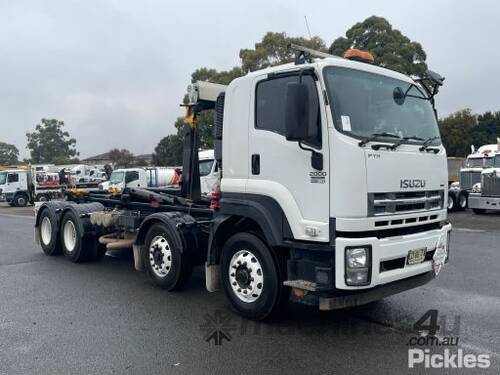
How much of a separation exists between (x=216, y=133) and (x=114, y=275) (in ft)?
10.6

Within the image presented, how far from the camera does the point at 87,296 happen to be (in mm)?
6223

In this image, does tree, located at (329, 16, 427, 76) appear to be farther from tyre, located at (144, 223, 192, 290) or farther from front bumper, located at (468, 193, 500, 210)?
tyre, located at (144, 223, 192, 290)

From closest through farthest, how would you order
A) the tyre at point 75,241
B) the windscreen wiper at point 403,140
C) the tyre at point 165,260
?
the windscreen wiper at point 403,140, the tyre at point 165,260, the tyre at point 75,241

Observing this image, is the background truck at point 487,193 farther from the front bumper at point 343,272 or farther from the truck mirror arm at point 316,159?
the truck mirror arm at point 316,159

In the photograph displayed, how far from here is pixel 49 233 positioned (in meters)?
9.12

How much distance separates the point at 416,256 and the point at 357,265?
94 centimetres

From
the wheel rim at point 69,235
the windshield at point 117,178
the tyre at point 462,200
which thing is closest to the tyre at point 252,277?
the wheel rim at point 69,235

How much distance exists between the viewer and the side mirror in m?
4.19

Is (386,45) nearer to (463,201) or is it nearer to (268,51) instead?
(268,51)

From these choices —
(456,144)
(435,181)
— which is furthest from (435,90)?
(456,144)

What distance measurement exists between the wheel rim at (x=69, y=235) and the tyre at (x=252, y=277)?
4.27 m

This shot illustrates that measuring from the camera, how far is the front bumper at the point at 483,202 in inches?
644

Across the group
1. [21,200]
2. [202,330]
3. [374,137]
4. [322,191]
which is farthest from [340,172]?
[21,200]

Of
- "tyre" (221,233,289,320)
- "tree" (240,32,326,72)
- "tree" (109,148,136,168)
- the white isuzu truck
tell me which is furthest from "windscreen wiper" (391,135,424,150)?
"tree" (109,148,136,168)
